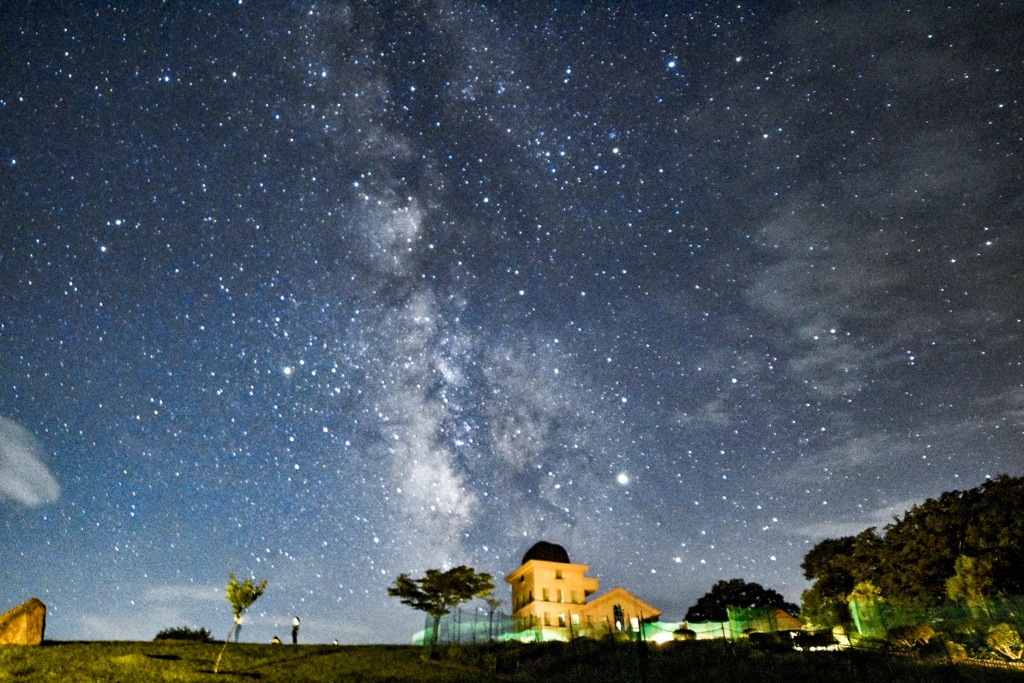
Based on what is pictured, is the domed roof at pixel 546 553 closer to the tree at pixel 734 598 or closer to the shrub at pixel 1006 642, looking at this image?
the tree at pixel 734 598

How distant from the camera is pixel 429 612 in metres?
39.8

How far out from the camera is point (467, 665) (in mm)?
32312

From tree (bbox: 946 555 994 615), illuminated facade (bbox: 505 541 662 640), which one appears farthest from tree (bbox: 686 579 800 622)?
tree (bbox: 946 555 994 615)

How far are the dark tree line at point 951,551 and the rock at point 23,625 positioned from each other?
2077 inches

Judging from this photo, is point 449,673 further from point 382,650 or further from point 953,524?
point 953,524

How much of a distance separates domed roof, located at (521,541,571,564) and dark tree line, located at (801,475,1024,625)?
30242mm

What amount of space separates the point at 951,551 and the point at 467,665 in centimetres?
4425

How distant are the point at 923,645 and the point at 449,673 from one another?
27.6 metres

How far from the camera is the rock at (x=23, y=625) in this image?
96.4 ft

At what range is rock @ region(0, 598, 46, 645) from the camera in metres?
29.4

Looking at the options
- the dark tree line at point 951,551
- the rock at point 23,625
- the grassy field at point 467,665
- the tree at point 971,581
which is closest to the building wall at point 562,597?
the dark tree line at point 951,551

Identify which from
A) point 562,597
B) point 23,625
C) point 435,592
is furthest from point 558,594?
point 23,625

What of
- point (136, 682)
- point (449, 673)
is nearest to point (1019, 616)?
point (449, 673)

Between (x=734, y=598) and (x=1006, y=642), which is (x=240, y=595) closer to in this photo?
(x=1006, y=642)
